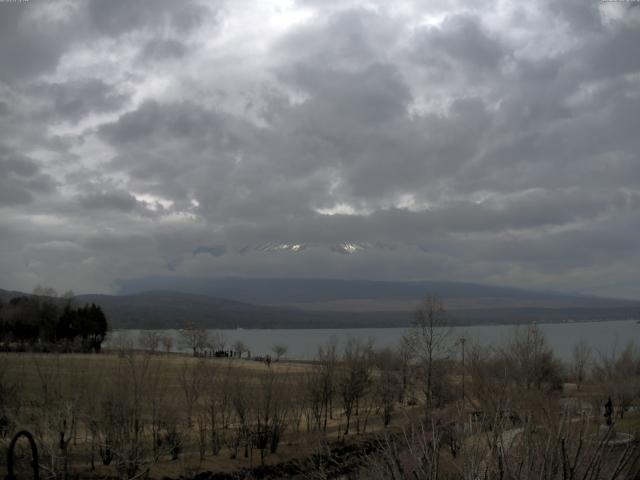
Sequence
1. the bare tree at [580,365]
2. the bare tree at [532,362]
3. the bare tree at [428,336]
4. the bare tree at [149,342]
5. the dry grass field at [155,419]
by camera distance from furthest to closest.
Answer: the bare tree at [580,365], the bare tree at [149,342], the bare tree at [428,336], the bare tree at [532,362], the dry grass field at [155,419]

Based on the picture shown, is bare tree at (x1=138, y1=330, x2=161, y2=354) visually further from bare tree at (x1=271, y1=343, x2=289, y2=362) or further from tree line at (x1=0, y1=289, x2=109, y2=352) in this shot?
bare tree at (x1=271, y1=343, x2=289, y2=362)

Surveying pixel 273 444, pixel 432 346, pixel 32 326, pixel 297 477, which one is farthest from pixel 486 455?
pixel 32 326

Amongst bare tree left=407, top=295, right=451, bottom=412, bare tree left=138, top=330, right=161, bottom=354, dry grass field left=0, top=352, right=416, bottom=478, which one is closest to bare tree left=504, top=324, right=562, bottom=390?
bare tree left=407, top=295, right=451, bottom=412

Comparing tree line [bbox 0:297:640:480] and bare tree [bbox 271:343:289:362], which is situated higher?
tree line [bbox 0:297:640:480]

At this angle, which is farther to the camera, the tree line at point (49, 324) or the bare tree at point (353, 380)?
the tree line at point (49, 324)

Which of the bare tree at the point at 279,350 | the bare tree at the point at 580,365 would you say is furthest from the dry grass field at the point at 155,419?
the bare tree at the point at 279,350

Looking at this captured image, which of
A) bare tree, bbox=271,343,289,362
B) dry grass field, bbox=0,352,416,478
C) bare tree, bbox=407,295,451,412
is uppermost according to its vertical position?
bare tree, bbox=407,295,451,412

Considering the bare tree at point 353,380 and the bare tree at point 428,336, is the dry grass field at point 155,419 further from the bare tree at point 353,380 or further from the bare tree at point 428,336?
the bare tree at point 428,336

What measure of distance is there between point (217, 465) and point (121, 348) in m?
9.03

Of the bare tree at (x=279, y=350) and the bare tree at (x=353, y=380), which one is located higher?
the bare tree at (x=353, y=380)

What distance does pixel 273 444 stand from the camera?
40250 millimetres

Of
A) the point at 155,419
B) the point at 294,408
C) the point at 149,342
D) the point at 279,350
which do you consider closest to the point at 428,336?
the point at 294,408

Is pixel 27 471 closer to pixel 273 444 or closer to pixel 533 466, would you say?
pixel 273 444

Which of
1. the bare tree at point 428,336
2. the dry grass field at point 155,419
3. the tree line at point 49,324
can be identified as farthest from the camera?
the tree line at point 49,324
